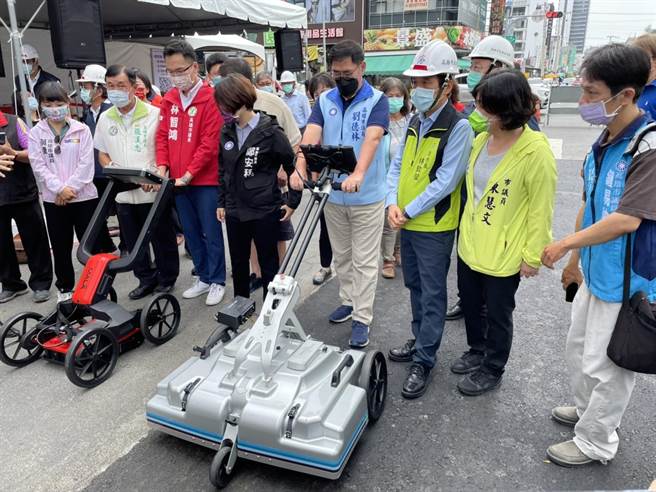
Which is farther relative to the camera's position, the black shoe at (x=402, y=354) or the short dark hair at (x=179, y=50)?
the short dark hair at (x=179, y=50)

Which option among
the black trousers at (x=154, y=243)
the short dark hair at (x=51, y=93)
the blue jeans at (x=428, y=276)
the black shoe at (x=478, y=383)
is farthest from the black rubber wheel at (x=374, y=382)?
the short dark hair at (x=51, y=93)

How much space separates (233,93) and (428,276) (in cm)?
184

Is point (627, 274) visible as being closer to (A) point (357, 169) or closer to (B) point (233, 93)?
(A) point (357, 169)

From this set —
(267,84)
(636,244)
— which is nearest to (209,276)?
(636,244)

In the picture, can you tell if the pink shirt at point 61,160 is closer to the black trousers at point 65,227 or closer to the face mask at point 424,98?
the black trousers at point 65,227

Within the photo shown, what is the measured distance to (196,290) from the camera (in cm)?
476

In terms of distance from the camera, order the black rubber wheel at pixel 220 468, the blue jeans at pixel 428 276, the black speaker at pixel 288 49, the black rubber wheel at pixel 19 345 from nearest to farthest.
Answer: the black rubber wheel at pixel 220 468 < the blue jeans at pixel 428 276 < the black rubber wheel at pixel 19 345 < the black speaker at pixel 288 49

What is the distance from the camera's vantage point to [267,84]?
882 centimetres

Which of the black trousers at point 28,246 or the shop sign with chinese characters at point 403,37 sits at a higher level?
the shop sign with chinese characters at point 403,37

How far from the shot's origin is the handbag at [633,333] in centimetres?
204

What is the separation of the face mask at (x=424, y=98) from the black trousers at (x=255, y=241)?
1.41 metres

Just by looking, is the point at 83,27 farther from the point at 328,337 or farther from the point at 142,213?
the point at 328,337

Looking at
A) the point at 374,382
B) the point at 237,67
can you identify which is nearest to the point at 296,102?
the point at 237,67

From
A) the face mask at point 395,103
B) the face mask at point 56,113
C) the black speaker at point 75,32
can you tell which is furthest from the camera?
the black speaker at point 75,32
